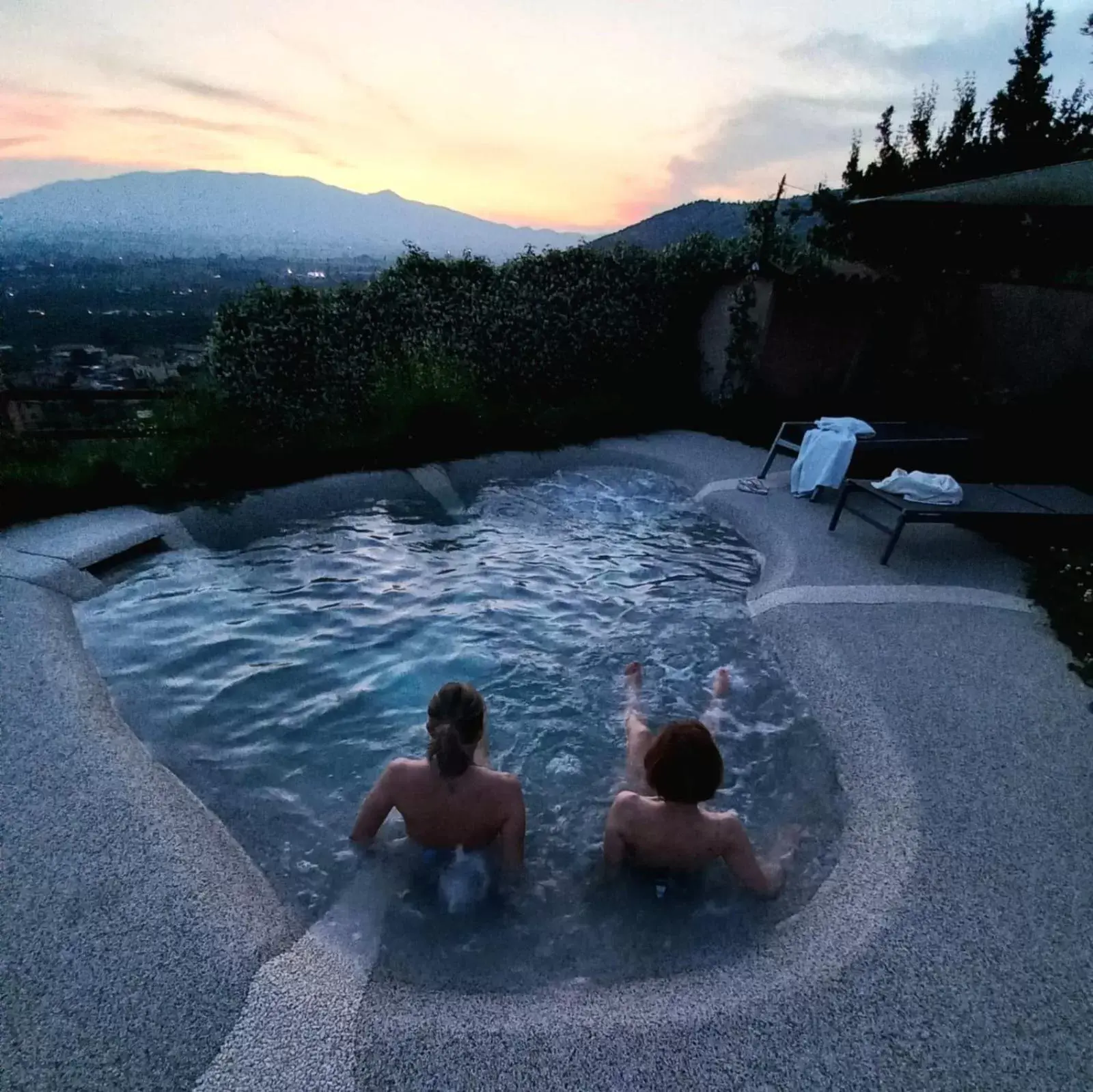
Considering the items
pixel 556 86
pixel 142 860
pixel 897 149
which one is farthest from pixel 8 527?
pixel 897 149

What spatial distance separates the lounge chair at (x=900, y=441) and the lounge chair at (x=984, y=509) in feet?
1.63

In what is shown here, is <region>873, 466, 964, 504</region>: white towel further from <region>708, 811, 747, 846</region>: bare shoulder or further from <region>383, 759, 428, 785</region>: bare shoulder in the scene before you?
<region>383, 759, 428, 785</region>: bare shoulder

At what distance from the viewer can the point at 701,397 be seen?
970 centimetres

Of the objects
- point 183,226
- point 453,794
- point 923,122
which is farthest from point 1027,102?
point 183,226

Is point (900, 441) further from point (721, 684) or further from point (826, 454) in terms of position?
point (721, 684)

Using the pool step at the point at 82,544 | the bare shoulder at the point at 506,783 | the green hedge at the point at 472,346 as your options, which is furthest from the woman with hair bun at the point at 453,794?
the green hedge at the point at 472,346

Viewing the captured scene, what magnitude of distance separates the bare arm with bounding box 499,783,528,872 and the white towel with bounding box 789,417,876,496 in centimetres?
458

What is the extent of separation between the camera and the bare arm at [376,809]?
8.87ft

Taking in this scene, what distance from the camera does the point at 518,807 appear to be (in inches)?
106

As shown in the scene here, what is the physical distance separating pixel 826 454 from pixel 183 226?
13636 mm

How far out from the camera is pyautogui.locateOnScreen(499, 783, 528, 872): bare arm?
2.69 m

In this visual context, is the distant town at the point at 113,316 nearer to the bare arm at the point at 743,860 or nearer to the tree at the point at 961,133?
the bare arm at the point at 743,860

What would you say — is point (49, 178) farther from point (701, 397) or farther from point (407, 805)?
point (407, 805)

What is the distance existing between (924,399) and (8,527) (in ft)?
30.7
